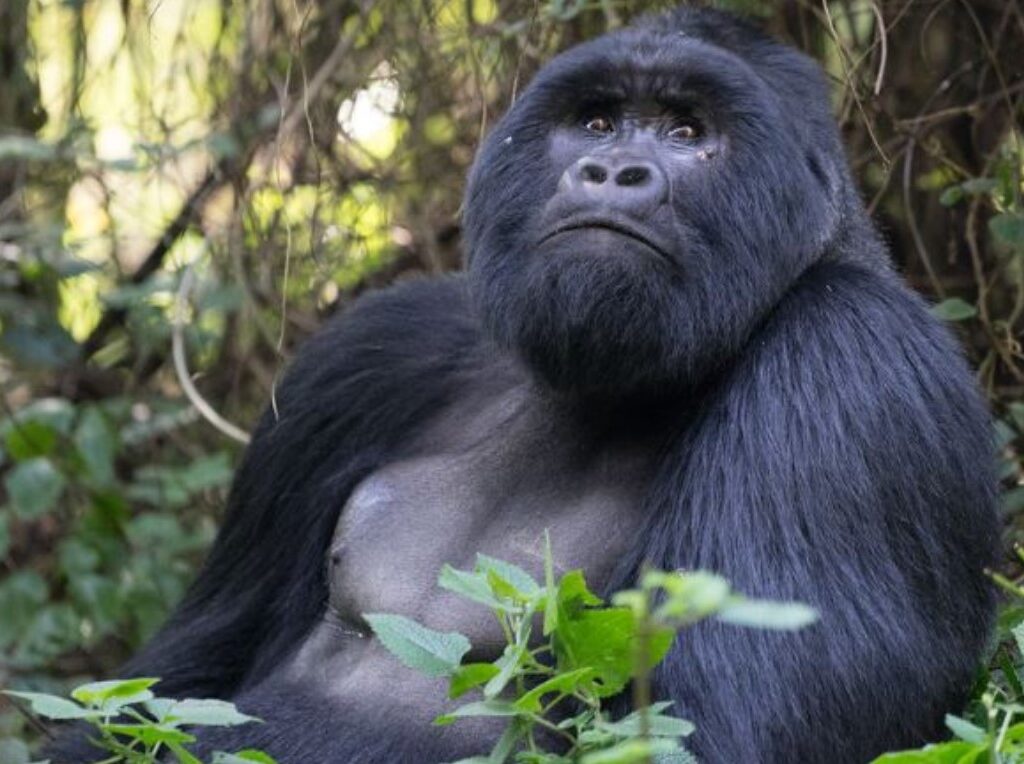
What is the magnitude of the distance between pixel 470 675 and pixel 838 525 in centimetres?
84

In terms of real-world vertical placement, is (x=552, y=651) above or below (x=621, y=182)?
below

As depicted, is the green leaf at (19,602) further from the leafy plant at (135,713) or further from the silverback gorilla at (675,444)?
the leafy plant at (135,713)

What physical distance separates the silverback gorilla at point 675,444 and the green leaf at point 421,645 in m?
0.55

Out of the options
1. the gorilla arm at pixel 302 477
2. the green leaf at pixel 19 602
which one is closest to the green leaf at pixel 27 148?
the green leaf at pixel 19 602

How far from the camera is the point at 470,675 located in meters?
2.46

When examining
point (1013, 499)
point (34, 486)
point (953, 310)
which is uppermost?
point (953, 310)

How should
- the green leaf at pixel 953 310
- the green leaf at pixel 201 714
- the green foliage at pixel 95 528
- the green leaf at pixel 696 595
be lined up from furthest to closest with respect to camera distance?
the green foliage at pixel 95 528 < the green leaf at pixel 953 310 < the green leaf at pixel 201 714 < the green leaf at pixel 696 595

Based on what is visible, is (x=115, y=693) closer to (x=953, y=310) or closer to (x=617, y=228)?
(x=617, y=228)

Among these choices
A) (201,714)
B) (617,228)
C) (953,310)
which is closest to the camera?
(201,714)

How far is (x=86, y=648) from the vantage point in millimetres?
5594

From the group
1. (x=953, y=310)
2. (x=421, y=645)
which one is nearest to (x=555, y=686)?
(x=421, y=645)

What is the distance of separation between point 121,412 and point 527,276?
103 inches

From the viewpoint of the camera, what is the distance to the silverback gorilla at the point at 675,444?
9.93ft

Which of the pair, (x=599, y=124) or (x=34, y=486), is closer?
(x=599, y=124)
